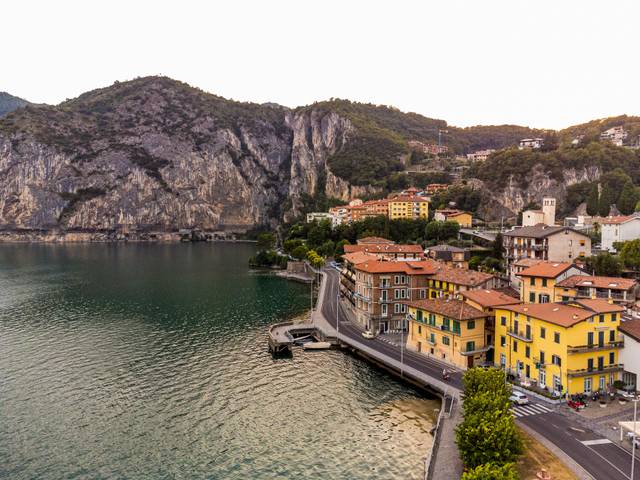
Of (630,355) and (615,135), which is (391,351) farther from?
(615,135)

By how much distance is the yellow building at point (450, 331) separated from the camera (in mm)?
47375

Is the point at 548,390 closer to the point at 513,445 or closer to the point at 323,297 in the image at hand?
the point at 513,445

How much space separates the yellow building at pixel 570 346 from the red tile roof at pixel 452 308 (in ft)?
16.1

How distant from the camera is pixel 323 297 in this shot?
8462 centimetres

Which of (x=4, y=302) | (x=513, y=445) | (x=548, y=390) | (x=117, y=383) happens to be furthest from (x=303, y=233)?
(x=513, y=445)

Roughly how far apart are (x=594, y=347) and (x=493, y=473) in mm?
19926

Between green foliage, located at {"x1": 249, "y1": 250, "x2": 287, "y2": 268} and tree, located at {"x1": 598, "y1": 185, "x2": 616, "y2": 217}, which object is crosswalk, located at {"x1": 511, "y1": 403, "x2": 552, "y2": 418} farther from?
green foliage, located at {"x1": 249, "y1": 250, "x2": 287, "y2": 268}

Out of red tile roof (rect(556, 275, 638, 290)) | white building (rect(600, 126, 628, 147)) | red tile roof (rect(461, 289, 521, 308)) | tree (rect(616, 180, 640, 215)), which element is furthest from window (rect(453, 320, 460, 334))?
white building (rect(600, 126, 628, 147))

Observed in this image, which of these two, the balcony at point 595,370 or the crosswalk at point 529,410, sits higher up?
the balcony at point 595,370

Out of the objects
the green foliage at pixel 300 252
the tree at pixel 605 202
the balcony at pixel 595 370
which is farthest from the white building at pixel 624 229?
the green foliage at pixel 300 252

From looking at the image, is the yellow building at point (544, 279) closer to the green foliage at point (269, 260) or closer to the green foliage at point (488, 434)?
the green foliage at point (488, 434)

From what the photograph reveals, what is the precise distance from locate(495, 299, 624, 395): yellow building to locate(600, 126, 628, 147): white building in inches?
6543

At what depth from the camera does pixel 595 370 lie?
128 feet

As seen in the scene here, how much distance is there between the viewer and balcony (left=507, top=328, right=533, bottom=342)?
42031 mm
